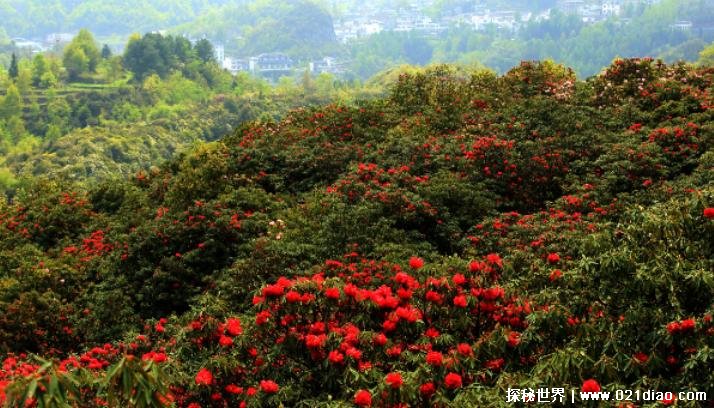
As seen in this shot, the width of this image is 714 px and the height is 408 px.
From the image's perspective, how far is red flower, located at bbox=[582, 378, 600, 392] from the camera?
12.0 feet

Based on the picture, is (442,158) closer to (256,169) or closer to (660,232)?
(256,169)

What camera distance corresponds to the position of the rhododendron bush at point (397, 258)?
13.6ft

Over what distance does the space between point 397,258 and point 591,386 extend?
4.28 meters

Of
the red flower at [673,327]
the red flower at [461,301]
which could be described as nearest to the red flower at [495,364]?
the red flower at [461,301]

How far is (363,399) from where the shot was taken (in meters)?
4.03

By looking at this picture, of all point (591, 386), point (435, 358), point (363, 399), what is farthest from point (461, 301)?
point (591, 386)

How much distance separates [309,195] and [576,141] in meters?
4.43

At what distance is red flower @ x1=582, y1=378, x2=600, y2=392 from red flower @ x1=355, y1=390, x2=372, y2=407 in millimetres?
1189

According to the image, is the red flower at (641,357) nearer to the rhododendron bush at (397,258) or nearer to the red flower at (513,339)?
the rhododendron bush at (397,258)

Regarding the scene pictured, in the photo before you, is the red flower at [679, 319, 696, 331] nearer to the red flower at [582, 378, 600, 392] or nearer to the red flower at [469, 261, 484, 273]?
the red flower at [582, 378, 600, 392]

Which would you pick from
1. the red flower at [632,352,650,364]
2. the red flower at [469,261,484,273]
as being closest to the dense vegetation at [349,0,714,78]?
the red flower at [469,261,484,273]

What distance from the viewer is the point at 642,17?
156 meters

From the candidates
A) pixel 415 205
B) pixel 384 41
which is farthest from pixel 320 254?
pixel 384 41

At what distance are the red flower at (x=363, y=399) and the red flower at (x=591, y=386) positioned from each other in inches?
46.8
